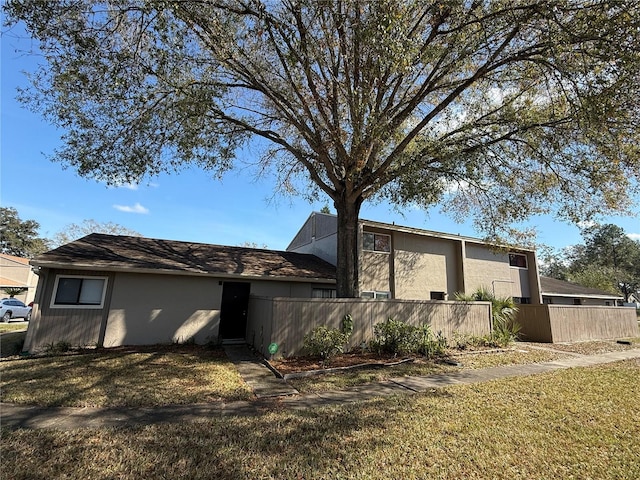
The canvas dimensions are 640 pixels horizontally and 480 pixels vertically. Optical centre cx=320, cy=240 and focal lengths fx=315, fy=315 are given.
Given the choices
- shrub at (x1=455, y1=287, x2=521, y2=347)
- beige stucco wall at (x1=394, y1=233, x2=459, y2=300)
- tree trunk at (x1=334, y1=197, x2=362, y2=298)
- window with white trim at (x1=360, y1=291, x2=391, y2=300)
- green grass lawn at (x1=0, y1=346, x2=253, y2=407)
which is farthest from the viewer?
beige stucco wall at (x1=394, y1=233, x2=459, y2=300)

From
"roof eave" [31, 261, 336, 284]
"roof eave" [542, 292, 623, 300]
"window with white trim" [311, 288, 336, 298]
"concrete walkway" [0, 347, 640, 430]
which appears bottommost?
"concrete walkway" [0, 347, 640, 430]

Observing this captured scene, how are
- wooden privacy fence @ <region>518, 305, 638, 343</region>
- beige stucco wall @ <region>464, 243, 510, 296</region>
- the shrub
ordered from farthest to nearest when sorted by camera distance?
beige stucco wall @ <region>464, 243, 510, 296</region> < wooden privacy fence @ <region>518, 305, 638, 343</region> < the shrub

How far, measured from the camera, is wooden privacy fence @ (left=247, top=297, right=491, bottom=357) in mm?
Result: 9492

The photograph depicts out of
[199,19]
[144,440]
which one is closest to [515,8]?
[199,19]

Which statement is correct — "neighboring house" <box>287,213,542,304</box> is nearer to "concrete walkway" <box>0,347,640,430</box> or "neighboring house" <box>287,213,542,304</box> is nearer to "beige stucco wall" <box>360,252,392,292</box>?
"beige stucco wall" <box>360,252,392,292</box>

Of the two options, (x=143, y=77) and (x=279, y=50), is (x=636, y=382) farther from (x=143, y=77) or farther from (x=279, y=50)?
(x=143, y=77)

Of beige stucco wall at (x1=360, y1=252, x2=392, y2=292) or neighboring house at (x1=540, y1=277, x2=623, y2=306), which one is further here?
neighboring house at (x1=540, y1=277, x2=623, y2=306)

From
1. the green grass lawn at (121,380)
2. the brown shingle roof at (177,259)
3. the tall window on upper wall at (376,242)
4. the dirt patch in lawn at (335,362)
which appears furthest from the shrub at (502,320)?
the green grass lawn at (121,380)

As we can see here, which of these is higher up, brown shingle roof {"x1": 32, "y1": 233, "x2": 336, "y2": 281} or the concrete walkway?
brown shingle roof {"x1": 32, "y1": 233, "x2": 336, "y2": 281}

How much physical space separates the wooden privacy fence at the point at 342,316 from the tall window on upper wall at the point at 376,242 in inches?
192

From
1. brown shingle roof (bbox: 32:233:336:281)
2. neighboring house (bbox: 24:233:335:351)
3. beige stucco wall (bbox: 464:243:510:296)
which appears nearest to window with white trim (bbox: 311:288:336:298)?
neighboring house (bbox: 24:233:335:351)

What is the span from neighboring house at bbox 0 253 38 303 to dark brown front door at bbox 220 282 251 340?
114 feet

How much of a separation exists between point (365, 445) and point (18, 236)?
225 ft

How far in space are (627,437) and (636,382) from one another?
441cm
